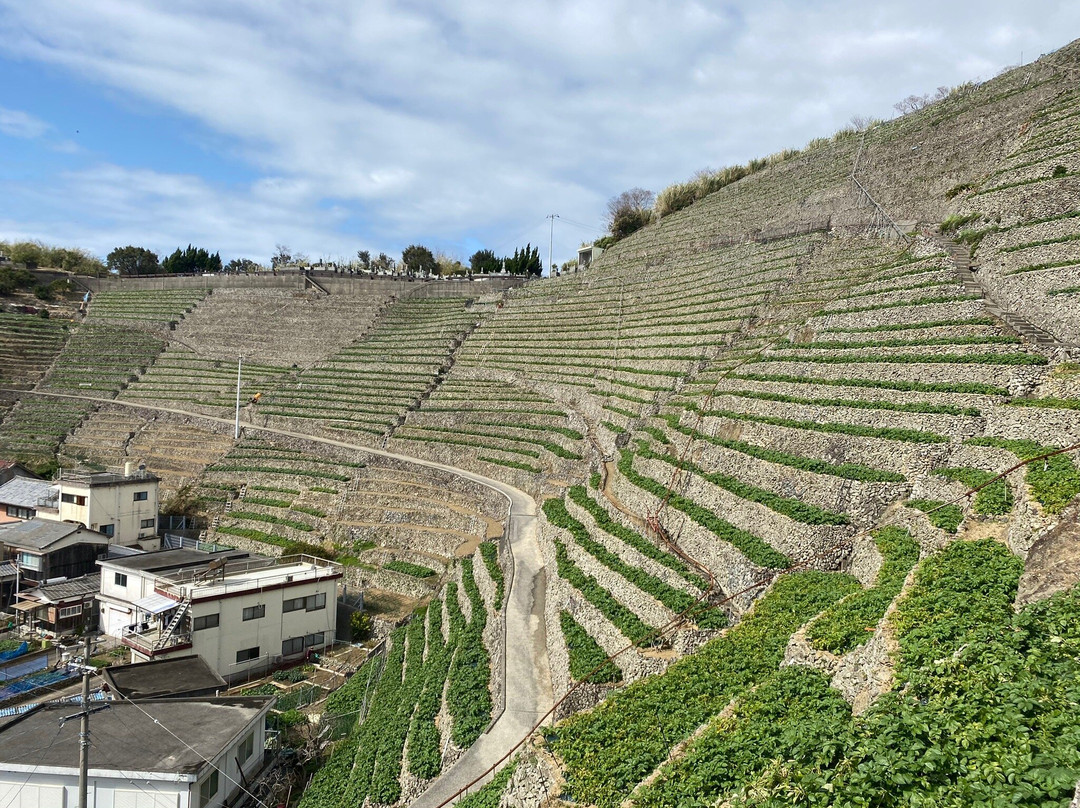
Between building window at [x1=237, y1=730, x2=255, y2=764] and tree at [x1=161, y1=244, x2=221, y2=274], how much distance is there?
84744 millimetres

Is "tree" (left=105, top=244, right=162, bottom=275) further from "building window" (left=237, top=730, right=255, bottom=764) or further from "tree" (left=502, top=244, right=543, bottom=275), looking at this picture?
"building window" (left=237, top=730, right=255, bottom=764)

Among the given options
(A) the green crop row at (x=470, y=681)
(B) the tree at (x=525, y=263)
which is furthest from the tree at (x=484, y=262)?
(A) the green crop row at (x=470, y=681)

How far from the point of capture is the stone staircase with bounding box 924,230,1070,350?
15969mm

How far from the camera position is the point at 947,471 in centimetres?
1276

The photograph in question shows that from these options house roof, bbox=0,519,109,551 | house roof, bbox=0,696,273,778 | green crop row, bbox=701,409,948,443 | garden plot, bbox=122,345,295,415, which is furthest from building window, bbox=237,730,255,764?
garden plot, bbox=122,345,295,415

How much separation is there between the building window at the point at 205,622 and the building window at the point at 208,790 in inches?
313

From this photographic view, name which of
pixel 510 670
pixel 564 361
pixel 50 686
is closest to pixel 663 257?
pixel 564 361

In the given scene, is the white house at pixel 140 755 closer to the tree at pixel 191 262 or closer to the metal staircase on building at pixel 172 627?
the metal staircase on building at pixel 172 627

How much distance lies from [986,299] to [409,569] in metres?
21.7

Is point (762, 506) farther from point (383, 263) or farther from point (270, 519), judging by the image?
point (383, 263)

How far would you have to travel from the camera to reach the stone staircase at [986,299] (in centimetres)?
1597

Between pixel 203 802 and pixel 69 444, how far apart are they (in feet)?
123

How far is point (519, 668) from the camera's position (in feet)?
46.0

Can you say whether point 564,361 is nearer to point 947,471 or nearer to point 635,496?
point 635,496
